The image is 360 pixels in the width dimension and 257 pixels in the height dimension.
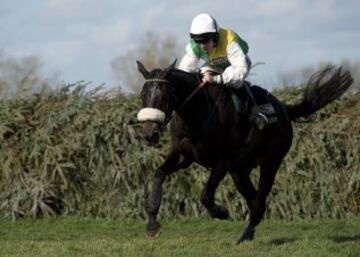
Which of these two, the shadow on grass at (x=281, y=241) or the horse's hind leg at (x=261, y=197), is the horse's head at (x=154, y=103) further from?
the shadow on grass at (x=281, y=241)

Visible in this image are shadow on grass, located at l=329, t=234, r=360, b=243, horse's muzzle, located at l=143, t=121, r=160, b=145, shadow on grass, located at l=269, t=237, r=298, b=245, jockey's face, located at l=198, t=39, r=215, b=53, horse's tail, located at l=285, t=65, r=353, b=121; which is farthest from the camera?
horse's tail, located at l=285, t=65, r=353, b=121

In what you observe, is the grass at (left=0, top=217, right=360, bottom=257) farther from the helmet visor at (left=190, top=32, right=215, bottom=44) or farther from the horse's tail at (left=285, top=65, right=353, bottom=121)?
the helmet visor at (left=190, top=32, right=215, bottom=44)

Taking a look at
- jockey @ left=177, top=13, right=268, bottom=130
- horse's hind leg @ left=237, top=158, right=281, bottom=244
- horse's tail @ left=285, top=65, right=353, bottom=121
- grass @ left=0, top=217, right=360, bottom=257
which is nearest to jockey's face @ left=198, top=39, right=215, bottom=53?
jockey @ left=177, top=13, right=268, bottom=130

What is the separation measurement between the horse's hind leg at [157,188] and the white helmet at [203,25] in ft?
4.35

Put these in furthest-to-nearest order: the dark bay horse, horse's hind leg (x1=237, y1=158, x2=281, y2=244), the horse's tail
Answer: the horse's tail, horse's hind leg (x1=237, y1=158, x2=281, y2=244), the dark bay horse

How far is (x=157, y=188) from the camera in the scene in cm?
870

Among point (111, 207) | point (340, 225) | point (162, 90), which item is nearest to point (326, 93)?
point (340, 225)

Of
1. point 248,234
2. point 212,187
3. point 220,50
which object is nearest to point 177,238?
point 248,234

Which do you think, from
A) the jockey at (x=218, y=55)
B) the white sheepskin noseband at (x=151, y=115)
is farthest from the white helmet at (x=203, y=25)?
the white sheepskin noseband at (x=151, y=115)

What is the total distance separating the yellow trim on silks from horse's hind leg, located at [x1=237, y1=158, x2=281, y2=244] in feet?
4.99

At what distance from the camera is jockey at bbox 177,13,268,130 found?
8.79 m

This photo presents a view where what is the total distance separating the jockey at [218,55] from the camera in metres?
8.79

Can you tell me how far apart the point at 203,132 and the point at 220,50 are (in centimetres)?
110

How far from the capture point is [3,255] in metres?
8.42
